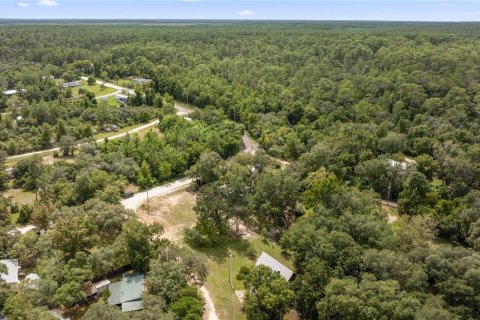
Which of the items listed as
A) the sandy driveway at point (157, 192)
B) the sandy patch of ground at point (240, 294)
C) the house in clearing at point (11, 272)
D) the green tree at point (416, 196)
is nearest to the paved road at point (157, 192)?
the sandy driveway at point (157, 192)

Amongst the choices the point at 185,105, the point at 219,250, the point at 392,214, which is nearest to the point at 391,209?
the point at 392,214

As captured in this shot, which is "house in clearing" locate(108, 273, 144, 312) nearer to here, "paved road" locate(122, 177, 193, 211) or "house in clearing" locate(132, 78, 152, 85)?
"paved road" locate(122, 177, 193, 211)

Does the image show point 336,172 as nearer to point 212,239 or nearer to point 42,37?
point 212,239

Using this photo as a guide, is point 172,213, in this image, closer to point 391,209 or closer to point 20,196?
point 20,196

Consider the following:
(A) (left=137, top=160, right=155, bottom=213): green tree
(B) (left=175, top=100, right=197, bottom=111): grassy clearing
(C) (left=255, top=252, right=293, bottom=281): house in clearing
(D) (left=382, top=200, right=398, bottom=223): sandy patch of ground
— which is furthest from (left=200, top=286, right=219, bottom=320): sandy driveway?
(B) (left=175, top=100, right=197, bottom=111): grassy clearing

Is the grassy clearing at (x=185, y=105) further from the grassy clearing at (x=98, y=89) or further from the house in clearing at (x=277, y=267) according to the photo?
the house in clearing at (x=277, y=267)

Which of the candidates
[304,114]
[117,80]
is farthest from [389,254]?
[117,80]

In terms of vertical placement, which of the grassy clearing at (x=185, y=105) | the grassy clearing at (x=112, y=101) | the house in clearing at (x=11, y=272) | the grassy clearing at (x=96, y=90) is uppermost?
the grassy clearing at (x=96, y=90)

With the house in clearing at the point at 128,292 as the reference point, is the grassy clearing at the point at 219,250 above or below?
below
